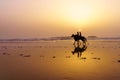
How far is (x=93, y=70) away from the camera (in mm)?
16547

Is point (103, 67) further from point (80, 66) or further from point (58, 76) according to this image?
point (58, 76)

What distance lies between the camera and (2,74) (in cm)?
1512

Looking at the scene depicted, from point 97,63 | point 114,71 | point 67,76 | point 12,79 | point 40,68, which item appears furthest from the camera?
point 97,63

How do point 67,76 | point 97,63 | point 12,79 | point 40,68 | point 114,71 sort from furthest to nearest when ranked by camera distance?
point 97,63 < point 40,68 < point 114,71 < point 67,76 < point 12,79

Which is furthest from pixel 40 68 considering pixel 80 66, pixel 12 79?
pixel 12 79

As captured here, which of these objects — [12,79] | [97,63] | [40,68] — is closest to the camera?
[12,79]

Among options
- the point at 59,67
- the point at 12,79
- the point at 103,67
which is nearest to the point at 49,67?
the point at 59,67

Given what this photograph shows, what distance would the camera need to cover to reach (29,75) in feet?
49.1

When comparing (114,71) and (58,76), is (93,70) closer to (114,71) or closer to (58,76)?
(114,71)

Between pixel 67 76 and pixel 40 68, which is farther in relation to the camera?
pixel 40 68

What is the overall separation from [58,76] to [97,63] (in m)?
4.74

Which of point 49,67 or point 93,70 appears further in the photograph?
point 49,67

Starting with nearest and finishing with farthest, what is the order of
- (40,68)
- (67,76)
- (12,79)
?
1. (12,79)
2. (67,76)
3. (40,68)

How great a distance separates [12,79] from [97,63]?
6582 mm
